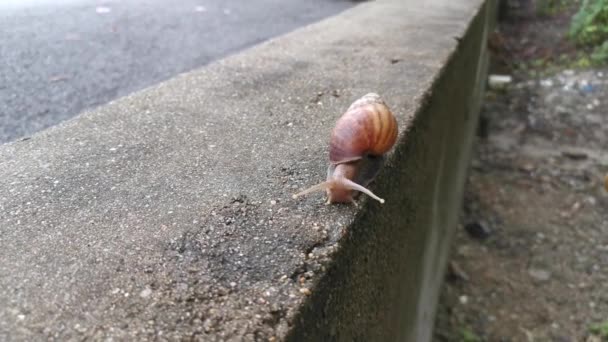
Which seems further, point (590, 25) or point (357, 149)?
point (590, 25)

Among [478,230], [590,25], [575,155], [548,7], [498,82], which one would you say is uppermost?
[590,25]

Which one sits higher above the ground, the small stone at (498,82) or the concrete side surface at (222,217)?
the concrete side surface at (222,217)

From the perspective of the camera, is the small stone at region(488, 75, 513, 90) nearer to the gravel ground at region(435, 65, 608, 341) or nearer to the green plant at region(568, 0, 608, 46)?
the gravel ground at region(435, 65, 608, 341)

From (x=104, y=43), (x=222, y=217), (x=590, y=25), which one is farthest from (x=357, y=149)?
(x=590, y=25)

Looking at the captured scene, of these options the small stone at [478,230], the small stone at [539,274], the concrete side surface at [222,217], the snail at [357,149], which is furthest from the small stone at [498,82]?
the snail at [357,149]

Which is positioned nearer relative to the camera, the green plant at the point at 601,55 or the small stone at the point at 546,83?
the green plant at the point at 601,55

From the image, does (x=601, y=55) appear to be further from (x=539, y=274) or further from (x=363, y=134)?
(x=363, y=134)

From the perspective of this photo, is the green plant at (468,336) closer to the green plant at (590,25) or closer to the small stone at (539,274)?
the small stone at (539,274)
